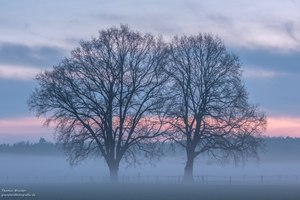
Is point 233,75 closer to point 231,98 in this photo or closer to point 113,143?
point 231,98

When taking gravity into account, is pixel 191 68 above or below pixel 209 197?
above

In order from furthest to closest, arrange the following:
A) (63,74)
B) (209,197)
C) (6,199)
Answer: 1. (63,74)
2. (209,197)
3. (6,199)

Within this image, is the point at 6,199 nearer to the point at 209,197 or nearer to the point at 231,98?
the point at 209,197

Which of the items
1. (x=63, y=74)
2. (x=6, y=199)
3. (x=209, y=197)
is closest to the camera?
(x=6, y=199)

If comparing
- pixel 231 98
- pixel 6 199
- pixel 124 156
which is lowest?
pixel 6 199

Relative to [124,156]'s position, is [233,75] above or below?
above

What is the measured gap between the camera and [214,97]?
7069cm

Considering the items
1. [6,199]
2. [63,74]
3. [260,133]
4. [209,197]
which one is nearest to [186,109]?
[260,133]

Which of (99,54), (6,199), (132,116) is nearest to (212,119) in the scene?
(132,116)

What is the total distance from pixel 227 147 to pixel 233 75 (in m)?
6.38

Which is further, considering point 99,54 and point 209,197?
point 99,54

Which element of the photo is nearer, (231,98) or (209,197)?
(209,197)

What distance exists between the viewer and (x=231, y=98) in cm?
7012

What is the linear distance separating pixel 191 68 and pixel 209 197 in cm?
2532
